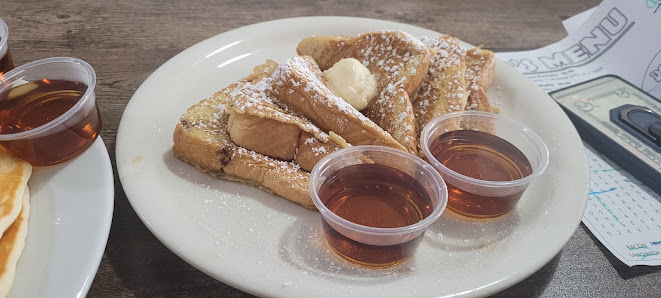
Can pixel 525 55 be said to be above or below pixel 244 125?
below

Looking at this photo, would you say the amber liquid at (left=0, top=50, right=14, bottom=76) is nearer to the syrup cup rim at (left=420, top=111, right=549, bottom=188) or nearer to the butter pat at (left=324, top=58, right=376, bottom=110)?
the butter pat at (left=324, top=58, right=376, bottom=110)

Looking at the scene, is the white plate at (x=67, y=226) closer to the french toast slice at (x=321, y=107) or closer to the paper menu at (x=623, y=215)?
the french toast slice at (x=321, y=107)

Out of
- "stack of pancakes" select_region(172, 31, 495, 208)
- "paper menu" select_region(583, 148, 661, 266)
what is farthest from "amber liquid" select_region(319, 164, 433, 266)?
"paper menu" select_region(583, 148, 661, 266)

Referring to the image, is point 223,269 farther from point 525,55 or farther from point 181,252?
point 525,55

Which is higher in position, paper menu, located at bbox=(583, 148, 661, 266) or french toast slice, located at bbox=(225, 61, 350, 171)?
french toast slice, located at bbox=(225, 61, 350, 171)

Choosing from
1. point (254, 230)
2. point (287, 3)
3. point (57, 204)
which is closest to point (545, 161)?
point (254, 230)

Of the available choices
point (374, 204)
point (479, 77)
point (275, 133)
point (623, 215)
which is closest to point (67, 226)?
point (275, 133)

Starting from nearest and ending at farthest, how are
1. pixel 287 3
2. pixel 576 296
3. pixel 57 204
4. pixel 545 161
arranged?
pixel 57 204, pixel 576 296, pixel 545 161, pixel 287 3
